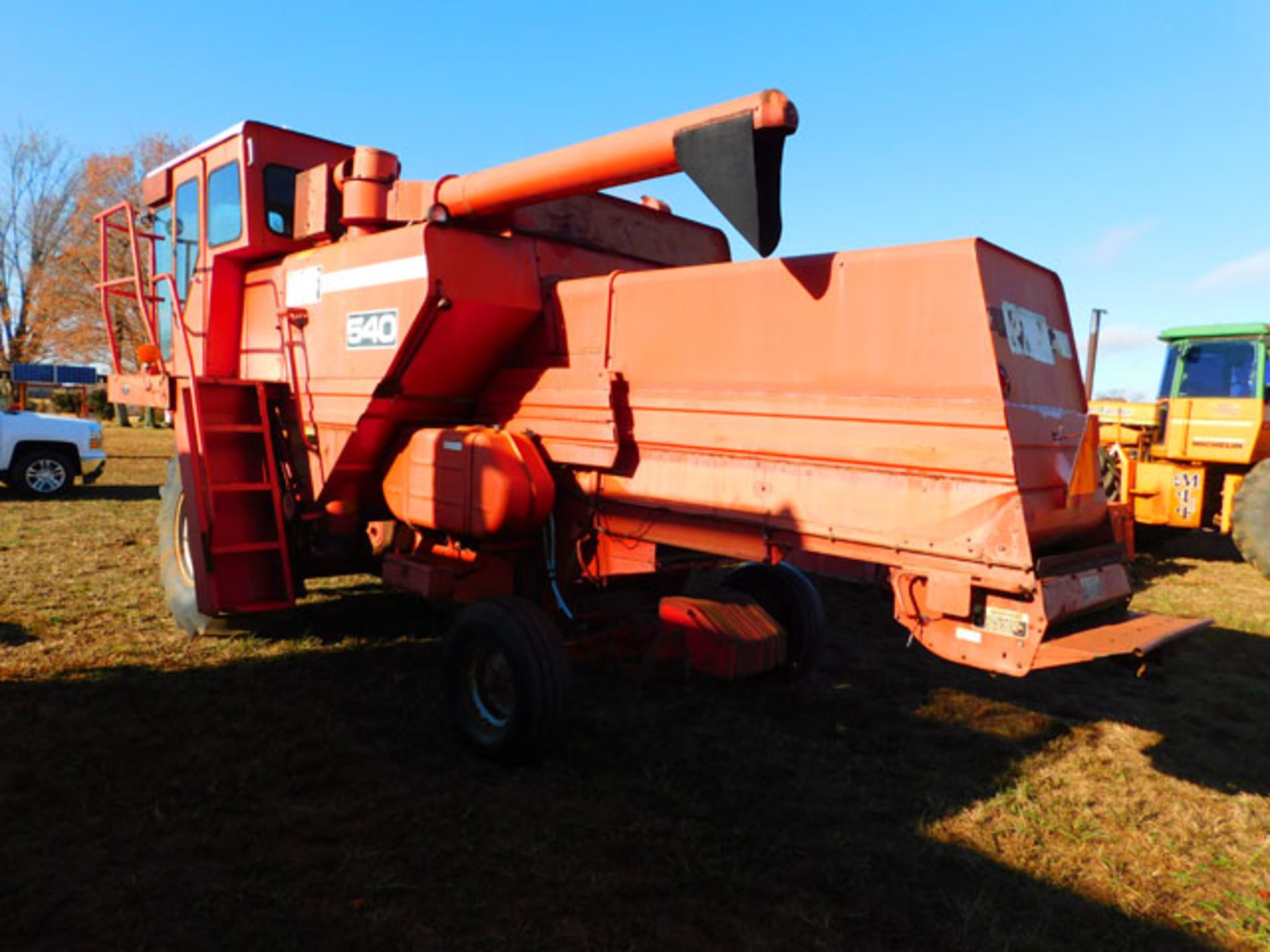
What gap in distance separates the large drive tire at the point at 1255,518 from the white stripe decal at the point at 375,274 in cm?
1011

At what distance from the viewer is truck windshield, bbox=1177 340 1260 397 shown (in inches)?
419

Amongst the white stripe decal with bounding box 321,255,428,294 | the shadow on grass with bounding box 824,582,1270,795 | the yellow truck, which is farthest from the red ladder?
the yellow truck

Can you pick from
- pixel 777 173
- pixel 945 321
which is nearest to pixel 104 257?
pixel 777 173

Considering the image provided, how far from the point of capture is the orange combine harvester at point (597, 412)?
123 inches

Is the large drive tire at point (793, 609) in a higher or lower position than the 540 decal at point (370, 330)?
lower

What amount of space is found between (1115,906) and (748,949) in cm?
145

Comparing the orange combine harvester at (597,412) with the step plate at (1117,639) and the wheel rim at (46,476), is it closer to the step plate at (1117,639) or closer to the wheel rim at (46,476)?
the step plate at (1117,639)

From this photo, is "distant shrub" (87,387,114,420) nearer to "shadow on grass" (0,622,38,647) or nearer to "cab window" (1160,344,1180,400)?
"shadow on grass" (0,622,38,647)

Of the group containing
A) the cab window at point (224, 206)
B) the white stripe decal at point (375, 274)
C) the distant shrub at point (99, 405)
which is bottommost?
the distant shrub at point (99, 405)

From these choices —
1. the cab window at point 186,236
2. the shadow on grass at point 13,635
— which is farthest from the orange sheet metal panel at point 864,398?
the shadow on grass at point 13,635

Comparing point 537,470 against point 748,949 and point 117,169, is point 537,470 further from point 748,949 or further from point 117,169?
point 117,169

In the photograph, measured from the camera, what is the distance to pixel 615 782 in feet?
12.8

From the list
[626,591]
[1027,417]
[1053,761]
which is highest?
[1027,417]

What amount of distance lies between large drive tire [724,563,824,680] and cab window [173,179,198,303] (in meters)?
4.53
